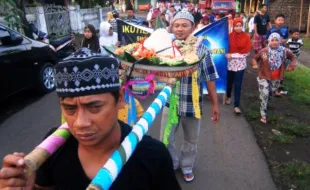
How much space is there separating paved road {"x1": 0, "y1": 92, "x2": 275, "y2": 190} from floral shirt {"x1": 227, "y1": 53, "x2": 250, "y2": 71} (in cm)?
Answer: 85

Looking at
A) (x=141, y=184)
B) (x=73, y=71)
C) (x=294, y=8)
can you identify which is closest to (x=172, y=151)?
(x=141, y=184)

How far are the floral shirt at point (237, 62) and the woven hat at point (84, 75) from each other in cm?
491

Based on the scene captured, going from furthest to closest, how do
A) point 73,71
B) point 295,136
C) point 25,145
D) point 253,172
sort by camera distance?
1. point 295,136
2. point 25,145
3. point 253,172
4. point 73,71

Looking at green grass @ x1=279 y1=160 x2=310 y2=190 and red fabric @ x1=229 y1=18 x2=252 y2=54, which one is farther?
red fabric @ x1=229 y1=18 x2=252 y2=54

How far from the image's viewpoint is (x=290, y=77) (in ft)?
28.9

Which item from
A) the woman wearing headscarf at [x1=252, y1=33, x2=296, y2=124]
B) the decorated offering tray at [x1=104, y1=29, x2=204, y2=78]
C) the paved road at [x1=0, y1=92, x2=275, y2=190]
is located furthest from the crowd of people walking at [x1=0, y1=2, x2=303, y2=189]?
the decorated offering tray at [x1=104, y1=29, x2=204, y2=78]

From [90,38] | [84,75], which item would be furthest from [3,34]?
[84,75]

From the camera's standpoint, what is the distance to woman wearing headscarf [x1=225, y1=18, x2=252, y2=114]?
590 centimetres

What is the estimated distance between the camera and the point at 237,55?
600cm

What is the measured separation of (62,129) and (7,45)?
5133 mm

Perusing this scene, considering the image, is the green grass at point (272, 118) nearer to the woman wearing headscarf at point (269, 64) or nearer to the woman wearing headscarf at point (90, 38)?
the woman wearing headscarf at point (269, 64)

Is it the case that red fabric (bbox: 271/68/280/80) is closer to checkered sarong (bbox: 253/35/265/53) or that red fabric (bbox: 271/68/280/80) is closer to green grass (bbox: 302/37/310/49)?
checkered sarong (bbox: 253/35/265/53)

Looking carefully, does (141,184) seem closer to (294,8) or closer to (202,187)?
(202,187)

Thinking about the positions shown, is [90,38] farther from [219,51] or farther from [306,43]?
[306,43]
